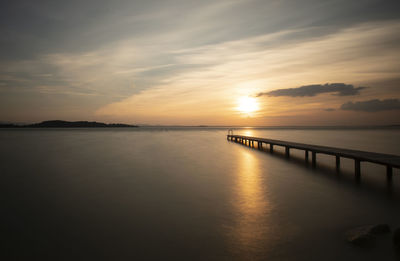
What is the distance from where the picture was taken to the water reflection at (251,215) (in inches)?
187

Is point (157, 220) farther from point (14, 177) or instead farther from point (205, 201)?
point (14, 177)

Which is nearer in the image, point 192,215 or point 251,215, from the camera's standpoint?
point 192,215

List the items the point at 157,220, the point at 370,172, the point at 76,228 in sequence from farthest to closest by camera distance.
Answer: the point at 370,172
the point at 157,220
the point at 76,228

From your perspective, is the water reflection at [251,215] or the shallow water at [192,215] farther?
the water reflection at [251,215]

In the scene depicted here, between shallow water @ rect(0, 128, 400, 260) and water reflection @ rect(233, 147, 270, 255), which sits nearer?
shallow water @ rect(0, 128, 400, 260)

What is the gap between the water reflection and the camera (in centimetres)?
474

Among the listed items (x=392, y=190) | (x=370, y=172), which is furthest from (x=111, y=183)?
(x=370, y=172)

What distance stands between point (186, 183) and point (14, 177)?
28.0 ft

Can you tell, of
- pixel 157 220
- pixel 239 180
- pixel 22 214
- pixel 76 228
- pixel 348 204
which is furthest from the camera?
pixel 239 180

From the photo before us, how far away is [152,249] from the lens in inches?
177

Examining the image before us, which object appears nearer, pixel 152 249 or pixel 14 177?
pixel 152 249

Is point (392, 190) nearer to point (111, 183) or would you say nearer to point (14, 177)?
point (111, 183)

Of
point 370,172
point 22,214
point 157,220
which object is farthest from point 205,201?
point 370,172

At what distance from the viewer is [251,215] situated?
6.48m
